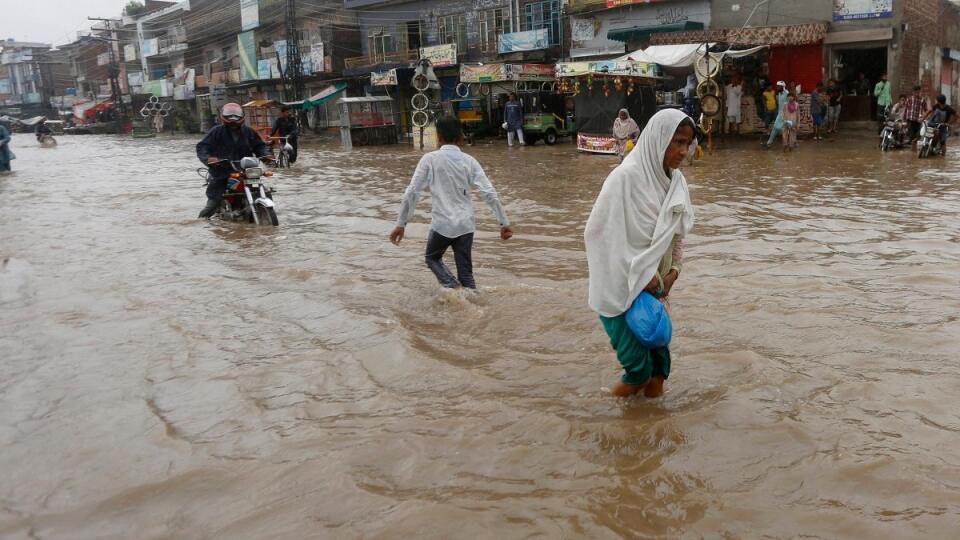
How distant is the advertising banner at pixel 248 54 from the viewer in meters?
43.4

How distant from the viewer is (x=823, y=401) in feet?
12.5

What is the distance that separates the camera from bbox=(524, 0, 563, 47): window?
2827 cm

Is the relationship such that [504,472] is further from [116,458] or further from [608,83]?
[608,83]

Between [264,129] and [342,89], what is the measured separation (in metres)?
3.88

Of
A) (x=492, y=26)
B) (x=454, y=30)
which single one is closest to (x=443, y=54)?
(x=454, y=30)

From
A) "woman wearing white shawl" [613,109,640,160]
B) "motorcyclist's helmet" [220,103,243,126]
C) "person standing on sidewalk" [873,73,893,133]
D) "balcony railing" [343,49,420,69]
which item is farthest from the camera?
"balcony railing" [343,49,420,69]

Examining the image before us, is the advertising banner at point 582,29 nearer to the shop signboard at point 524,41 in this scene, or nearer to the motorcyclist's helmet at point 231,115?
the shop signboard at point 524,41

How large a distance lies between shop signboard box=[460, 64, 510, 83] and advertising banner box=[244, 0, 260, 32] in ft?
71.0

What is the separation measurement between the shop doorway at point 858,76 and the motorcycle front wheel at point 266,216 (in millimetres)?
17093

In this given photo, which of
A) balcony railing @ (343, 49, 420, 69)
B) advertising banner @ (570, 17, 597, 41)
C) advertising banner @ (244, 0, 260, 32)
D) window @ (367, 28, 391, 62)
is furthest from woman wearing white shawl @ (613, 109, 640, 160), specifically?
advertising banner @ (244, 0, 260, 32)

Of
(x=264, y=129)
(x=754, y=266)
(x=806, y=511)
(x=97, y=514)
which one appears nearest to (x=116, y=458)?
(x=97, y=514)

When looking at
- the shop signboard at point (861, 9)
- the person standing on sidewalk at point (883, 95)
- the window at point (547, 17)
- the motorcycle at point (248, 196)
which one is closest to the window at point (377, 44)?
the window at point (547, 17)

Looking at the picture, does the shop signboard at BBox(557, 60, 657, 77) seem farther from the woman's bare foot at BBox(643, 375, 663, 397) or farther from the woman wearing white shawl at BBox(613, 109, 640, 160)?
the woman's bare foot at BBox(643, 375, 663, 397)

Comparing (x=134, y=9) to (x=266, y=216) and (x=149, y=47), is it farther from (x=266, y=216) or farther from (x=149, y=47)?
(x=266, y=216)
